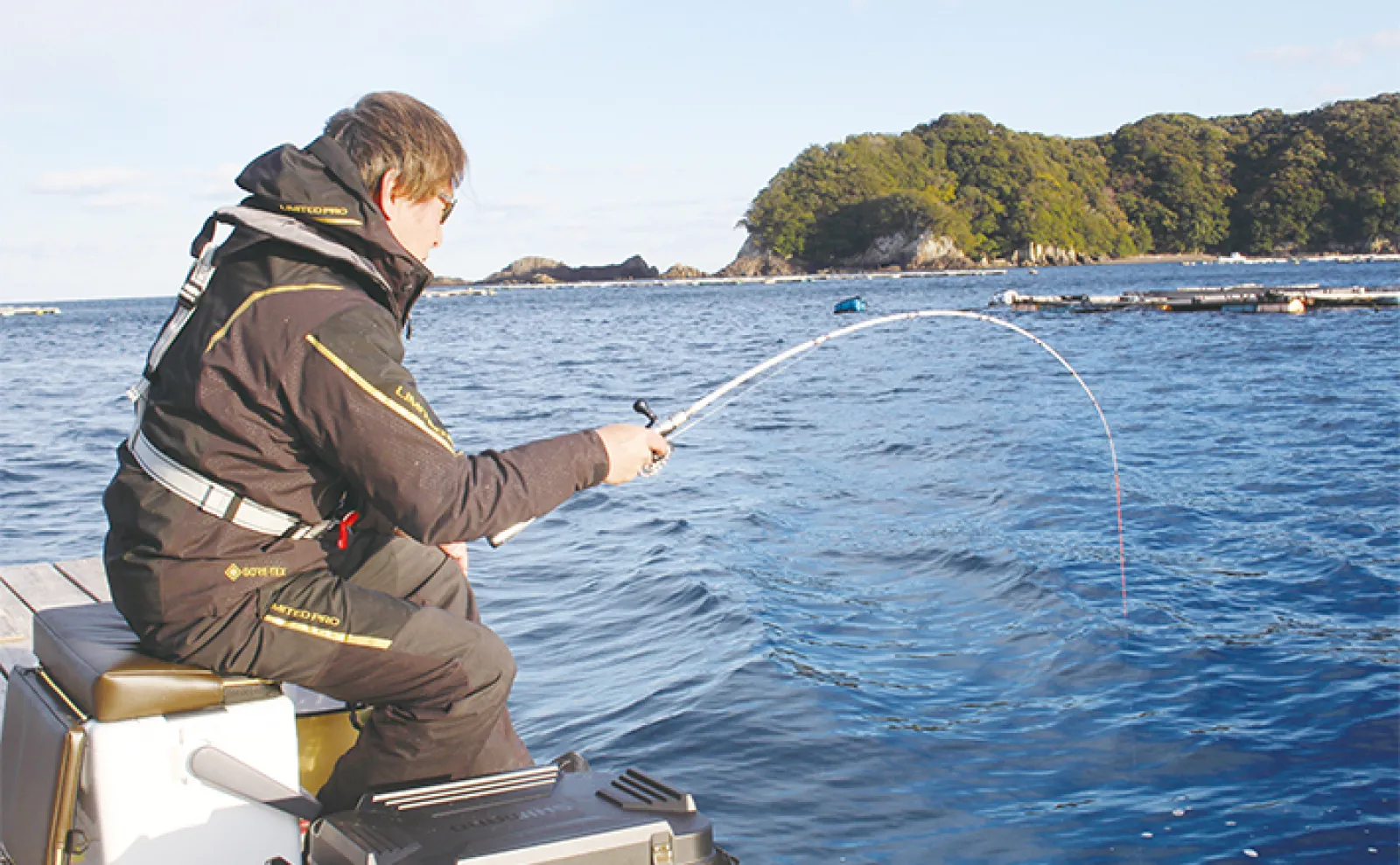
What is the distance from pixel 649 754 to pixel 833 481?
7.56m

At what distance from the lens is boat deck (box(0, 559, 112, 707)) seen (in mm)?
4543

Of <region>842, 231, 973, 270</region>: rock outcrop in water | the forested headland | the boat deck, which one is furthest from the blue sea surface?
the forested headland

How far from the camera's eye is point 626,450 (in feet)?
10.00

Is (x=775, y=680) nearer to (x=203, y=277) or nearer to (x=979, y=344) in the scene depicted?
(x=203, y=277)

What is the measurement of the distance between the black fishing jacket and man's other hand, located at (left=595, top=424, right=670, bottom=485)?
0.91 ft

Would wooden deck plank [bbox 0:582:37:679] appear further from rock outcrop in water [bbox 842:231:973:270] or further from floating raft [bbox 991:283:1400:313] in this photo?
rock outcrop in water [bbox 842:231:973:270]

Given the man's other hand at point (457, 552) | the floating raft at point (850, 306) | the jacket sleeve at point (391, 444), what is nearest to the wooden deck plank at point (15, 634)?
the man's other hand at point (457, 552)

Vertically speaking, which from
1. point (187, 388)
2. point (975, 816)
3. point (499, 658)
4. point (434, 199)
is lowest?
point (975, 816)

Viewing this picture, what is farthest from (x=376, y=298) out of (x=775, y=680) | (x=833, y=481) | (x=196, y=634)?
(x=833, y=481)

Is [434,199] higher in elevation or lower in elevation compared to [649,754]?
higher

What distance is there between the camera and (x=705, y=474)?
1352 centimetres

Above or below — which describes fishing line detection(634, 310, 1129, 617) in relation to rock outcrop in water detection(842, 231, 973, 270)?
below

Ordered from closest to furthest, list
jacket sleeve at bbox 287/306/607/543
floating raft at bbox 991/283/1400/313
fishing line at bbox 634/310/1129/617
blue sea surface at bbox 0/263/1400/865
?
1. jacket sleeve at bbox 287/306/607/543
2. fishing line at bbox 634/310/1129/617
3. blue sea surface at bbox 0/263/1400/865
4. floating raft at bbox 991/283/1400/313

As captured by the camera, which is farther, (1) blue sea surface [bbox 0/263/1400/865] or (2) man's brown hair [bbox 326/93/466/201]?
(1) blue sea surface [bbox 0/263/1400/865]
